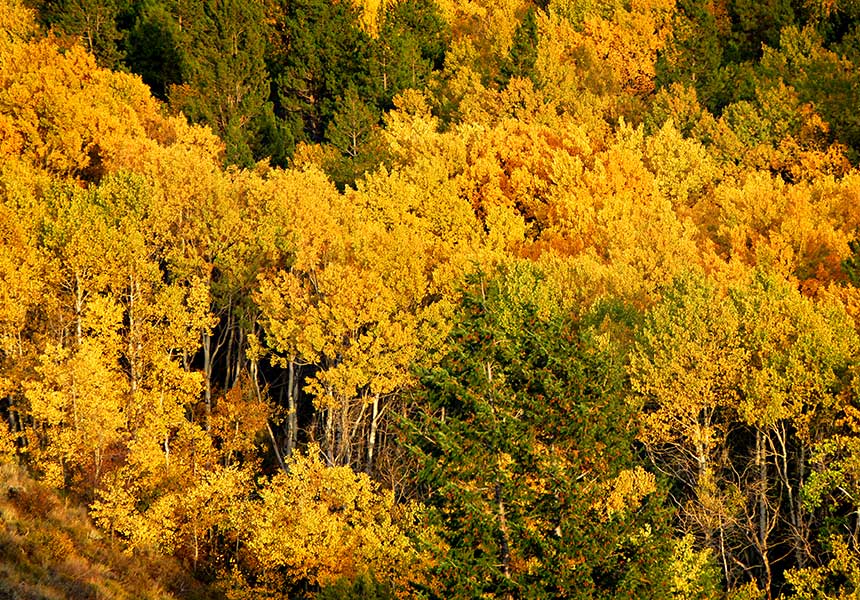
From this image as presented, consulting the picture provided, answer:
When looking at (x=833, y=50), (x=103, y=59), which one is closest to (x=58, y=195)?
(x=103, y=59)

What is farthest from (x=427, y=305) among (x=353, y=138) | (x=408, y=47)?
(x=408, y=47)

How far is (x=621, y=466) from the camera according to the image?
96.6 feet

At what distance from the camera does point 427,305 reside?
5334 cm

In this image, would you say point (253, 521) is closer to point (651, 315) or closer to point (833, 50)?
point (651, 315)

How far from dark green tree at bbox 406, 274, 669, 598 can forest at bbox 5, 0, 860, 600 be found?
0.35ft

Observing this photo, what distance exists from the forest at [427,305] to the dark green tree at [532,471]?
11 centimetres

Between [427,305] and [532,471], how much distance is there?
83.8 ft

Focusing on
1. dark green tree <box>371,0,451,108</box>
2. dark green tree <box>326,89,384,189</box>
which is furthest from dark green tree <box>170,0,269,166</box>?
dark green tree <box>371,0,451,108</box>

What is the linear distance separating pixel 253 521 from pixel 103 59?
5039 cm

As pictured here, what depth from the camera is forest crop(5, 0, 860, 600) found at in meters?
29.4

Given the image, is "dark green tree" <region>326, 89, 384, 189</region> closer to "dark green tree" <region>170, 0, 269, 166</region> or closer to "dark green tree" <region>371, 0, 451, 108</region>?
"dark green tree" <region>170, 0, 269, 166</region>

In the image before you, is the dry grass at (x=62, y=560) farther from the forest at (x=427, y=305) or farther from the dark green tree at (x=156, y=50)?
the dark green tree at (x=156, y=50)

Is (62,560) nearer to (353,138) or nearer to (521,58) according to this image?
(353,138)

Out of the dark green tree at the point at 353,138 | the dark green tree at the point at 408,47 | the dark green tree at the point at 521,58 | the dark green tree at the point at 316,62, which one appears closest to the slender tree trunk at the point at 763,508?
the dark green tree at the point at 353,138
